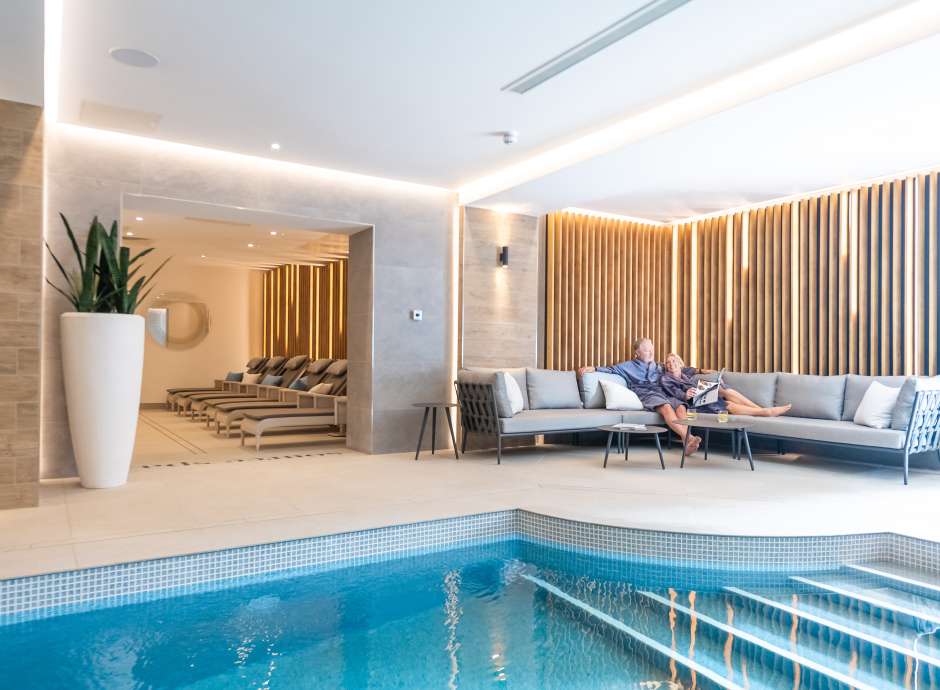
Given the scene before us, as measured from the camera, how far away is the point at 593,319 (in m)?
8.39

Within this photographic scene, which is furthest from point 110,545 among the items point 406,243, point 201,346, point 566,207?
point 201,346

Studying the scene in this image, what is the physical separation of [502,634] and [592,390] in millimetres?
4839

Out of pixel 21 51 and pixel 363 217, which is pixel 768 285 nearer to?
pixel 363 217

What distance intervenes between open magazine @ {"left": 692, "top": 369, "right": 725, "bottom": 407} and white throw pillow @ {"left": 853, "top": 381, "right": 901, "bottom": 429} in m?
1.39

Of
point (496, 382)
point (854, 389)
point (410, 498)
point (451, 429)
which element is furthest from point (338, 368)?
point (854, 389)

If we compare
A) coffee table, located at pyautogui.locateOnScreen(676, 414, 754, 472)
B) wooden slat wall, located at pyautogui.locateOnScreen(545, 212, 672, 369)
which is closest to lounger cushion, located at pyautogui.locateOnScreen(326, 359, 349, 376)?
wooden slat wall, located at pyautogui.locateOnScreen(545, 212, 672, 369)

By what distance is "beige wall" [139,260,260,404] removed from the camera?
13.8 meters

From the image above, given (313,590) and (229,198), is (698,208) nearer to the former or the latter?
(229,198)

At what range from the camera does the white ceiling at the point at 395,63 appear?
3.64 m

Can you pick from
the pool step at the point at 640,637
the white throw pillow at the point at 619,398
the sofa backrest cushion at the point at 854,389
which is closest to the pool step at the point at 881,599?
the pool step at the point at 640,637

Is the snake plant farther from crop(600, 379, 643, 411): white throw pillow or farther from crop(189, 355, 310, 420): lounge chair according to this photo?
crop(189, 355, 310, 420): lounge chair

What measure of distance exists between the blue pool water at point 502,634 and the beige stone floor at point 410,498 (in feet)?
1.11

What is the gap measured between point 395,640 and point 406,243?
4791 millimetres

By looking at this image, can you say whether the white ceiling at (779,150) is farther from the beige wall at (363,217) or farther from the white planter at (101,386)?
the white planter at (101,386)
